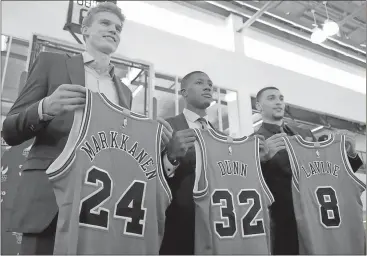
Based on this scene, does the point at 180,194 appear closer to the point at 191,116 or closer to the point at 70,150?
the point at 191,116

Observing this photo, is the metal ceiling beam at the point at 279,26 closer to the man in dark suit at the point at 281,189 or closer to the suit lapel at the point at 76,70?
the man in dark suit at the point at 281,189

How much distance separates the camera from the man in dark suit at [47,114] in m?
1.29

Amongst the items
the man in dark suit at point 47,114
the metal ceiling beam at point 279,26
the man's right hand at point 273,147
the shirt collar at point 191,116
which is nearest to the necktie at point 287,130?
the man's right hand at point 273,147

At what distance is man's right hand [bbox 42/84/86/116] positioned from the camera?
4.30 ft

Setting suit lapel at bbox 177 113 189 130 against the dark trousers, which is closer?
the dark trousers

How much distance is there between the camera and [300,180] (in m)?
2.12

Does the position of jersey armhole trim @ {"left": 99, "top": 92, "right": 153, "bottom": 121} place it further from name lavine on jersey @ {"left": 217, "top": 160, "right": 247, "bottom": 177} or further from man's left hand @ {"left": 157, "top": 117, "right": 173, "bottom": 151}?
name lavine on jersey @ {"left": 217, "top": 160, "right": 247, "bottom": 177}

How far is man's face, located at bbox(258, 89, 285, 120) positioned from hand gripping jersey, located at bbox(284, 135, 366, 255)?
417 mm

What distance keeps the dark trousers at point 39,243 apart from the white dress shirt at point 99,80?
0.66 m

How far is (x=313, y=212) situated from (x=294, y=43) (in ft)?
21.8

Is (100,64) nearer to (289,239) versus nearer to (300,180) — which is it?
(300,180)

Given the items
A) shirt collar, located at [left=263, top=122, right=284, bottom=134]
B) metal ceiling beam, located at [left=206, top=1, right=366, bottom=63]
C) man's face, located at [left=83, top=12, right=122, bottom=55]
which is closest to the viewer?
man's face, located at [left=83, top=12, right=122, bottom=55]

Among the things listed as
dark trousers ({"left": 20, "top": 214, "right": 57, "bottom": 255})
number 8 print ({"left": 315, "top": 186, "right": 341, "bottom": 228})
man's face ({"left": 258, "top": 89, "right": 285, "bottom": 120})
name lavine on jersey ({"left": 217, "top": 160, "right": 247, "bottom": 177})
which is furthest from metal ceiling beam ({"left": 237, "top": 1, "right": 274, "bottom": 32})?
dark trousers ({"left": 20, "top": 214, "right": 57, "bottom": 255})

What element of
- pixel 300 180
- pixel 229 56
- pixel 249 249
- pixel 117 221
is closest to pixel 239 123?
pixel 229 56
